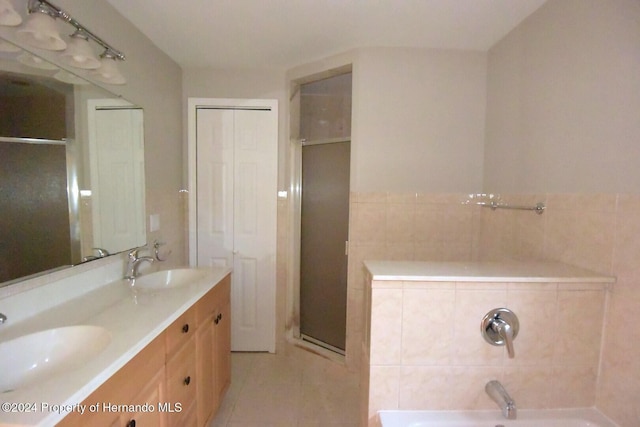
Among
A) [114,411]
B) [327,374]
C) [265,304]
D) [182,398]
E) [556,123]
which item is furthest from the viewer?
[265,304]

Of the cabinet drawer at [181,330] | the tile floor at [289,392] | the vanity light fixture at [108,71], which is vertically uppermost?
the vanity light fixture at [108,71]

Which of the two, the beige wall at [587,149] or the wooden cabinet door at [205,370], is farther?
the wooden cabinet door at [205,370]

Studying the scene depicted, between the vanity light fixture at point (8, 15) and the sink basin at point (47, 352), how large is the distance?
3.68 feet

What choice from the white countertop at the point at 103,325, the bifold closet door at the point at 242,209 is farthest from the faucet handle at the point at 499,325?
the bifold closet door at the point at 242,209

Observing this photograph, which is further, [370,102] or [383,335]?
[370,102]

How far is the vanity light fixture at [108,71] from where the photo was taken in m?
1.48

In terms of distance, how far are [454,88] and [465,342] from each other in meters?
1.73

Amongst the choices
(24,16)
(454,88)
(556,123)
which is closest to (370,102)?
(454,88)

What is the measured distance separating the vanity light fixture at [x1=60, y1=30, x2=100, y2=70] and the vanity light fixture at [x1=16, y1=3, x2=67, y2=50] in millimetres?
88

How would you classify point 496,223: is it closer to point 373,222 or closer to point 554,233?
point 554,233

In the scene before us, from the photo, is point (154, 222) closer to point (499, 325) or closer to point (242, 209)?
point (242, 209)

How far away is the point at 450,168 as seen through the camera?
2.08 m

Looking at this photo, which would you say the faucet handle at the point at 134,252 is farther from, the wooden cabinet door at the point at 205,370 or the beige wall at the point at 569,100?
the beige wall at the point at 569,100

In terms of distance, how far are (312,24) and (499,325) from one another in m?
1.87
